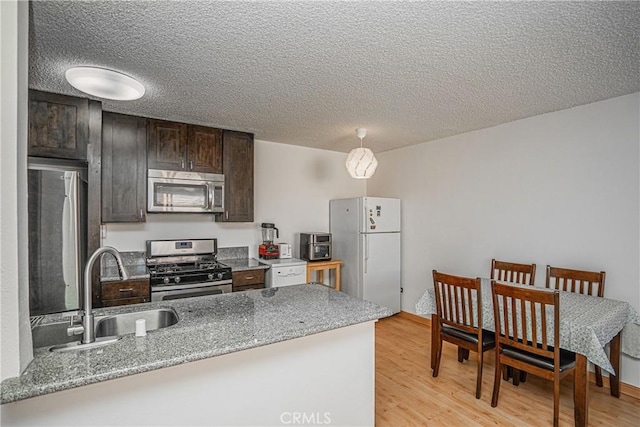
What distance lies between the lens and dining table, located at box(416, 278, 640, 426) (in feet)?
6.77

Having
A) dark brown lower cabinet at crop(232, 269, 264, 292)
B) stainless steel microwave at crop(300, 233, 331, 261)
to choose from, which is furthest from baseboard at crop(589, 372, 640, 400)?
dark brown lower cabinet at crop(232, 269, 264, 292)

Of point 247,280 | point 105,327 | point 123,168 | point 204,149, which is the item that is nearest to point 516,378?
Result: point 247,280

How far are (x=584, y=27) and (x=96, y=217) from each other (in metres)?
3.69

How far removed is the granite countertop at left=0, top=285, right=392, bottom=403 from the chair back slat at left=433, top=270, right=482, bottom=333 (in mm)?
1063

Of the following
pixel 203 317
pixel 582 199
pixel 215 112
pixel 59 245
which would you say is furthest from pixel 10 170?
pixel 582 199

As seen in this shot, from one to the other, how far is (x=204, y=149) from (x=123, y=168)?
807 millimetres

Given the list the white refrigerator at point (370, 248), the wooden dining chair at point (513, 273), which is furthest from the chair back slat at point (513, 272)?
the white refrigerator at point (370, 248)

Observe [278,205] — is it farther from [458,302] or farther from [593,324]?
[593,324]

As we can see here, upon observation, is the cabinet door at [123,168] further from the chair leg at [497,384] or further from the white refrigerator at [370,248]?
the chair leg at [497,384]

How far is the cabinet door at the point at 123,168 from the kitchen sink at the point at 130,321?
67.5 inches

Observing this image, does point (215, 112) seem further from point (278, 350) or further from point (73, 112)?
point (278, 350)

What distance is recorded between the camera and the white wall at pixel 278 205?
11.9 feet

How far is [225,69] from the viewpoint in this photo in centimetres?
222

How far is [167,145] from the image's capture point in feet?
11.1
